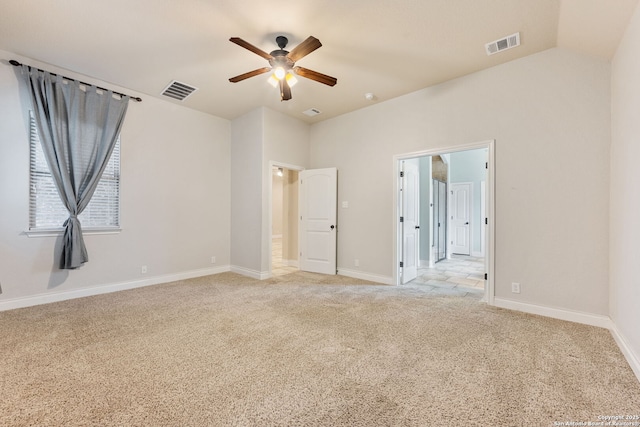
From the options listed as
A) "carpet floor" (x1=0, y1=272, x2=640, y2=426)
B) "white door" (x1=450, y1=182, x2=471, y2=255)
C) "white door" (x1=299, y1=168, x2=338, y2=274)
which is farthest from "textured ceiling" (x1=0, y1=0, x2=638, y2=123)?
"white door" (x1=450, y1=182, x2=471, y2=255)

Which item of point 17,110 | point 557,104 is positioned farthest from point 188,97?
point 557,104

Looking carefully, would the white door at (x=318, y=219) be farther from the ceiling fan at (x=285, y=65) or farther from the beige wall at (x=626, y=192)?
the beige wall at (x=626, y=192)

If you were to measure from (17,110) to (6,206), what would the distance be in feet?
3.92

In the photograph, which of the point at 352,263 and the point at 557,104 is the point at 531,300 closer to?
the point at 557,104

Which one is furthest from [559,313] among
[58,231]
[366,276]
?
[58,231]

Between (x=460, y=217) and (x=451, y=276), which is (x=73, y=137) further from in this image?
(x=460, y=217)

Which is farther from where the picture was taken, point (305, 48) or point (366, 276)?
point (366, 276)

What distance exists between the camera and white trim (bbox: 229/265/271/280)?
4.79 m

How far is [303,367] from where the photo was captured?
6.66 feet

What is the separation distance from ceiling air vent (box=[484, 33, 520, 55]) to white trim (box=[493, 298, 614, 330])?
9.99 feet

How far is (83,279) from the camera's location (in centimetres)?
371

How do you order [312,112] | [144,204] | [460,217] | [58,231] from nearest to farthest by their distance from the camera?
1. [58,231]
2. [144,204]
3. [312,112]
4. [460,217]

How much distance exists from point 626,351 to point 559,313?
817 mm

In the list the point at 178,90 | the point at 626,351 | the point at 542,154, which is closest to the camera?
the point at 626,351
